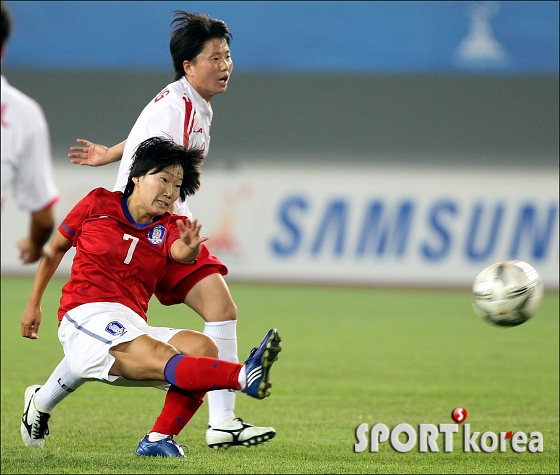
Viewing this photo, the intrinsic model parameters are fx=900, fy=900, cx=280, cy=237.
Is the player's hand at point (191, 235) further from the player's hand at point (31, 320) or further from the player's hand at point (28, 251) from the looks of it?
the player's hand at point (31, 320)

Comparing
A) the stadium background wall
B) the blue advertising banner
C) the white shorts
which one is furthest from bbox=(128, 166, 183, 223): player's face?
the stadium background wall

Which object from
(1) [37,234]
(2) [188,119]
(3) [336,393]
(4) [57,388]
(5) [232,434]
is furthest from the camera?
(3) [336,393]

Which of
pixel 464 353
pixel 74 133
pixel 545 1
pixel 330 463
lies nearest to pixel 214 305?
pixel 330 463

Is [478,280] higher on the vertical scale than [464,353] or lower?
lower

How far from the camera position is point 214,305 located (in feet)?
14.0

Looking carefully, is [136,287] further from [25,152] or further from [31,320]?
[25,152]

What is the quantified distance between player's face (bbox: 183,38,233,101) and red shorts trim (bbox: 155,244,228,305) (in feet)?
2.67

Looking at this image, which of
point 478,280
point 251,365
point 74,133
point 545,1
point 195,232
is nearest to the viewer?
point 251,365

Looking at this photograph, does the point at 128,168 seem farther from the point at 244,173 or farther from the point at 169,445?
the point at 244,173

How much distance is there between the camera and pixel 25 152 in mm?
3059

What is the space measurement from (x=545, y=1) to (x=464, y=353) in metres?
8.32

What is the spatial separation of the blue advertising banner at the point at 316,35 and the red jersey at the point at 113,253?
456 inches

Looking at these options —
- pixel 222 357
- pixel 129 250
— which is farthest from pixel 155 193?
pixel 222 357

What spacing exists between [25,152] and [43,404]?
169 cm
